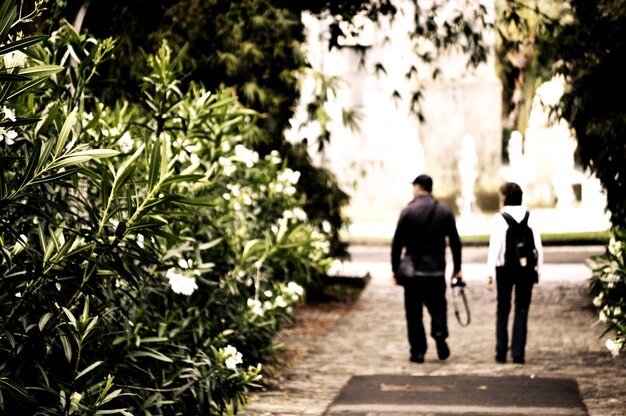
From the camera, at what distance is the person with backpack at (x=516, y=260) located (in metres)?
10.6

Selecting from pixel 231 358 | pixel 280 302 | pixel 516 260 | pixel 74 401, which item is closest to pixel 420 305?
pixel 516 260

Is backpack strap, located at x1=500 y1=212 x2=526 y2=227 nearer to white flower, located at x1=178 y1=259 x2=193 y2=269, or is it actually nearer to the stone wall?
white flower, located at x1=178 y1=259 x2=193 y2=269

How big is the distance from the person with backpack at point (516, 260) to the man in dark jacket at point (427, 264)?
0.43 m

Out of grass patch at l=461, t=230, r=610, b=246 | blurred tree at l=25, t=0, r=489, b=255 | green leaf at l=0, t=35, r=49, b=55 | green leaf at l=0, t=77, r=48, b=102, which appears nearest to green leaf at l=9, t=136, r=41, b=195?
green leaf at l=0, t=77, r=48, b=102

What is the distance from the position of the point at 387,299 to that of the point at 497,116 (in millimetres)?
16892

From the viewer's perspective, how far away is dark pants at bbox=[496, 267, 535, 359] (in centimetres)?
1058

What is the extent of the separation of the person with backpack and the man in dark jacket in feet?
1.40

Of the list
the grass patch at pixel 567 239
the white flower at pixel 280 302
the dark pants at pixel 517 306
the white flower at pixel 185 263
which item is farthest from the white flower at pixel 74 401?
the grass patch at pixel 567 239

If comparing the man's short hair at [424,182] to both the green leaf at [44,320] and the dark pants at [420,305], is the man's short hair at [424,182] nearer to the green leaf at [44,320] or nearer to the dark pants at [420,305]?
the dark pants at [420,305]

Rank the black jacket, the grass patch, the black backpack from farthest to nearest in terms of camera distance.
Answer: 1. the grass patch
2. the black jacket
3. the black backpack

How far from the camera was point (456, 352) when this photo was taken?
11492 millimetres

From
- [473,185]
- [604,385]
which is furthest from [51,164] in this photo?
[473,185]

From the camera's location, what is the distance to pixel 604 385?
938 centimetres

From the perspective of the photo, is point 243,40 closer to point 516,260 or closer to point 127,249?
point 516,260
